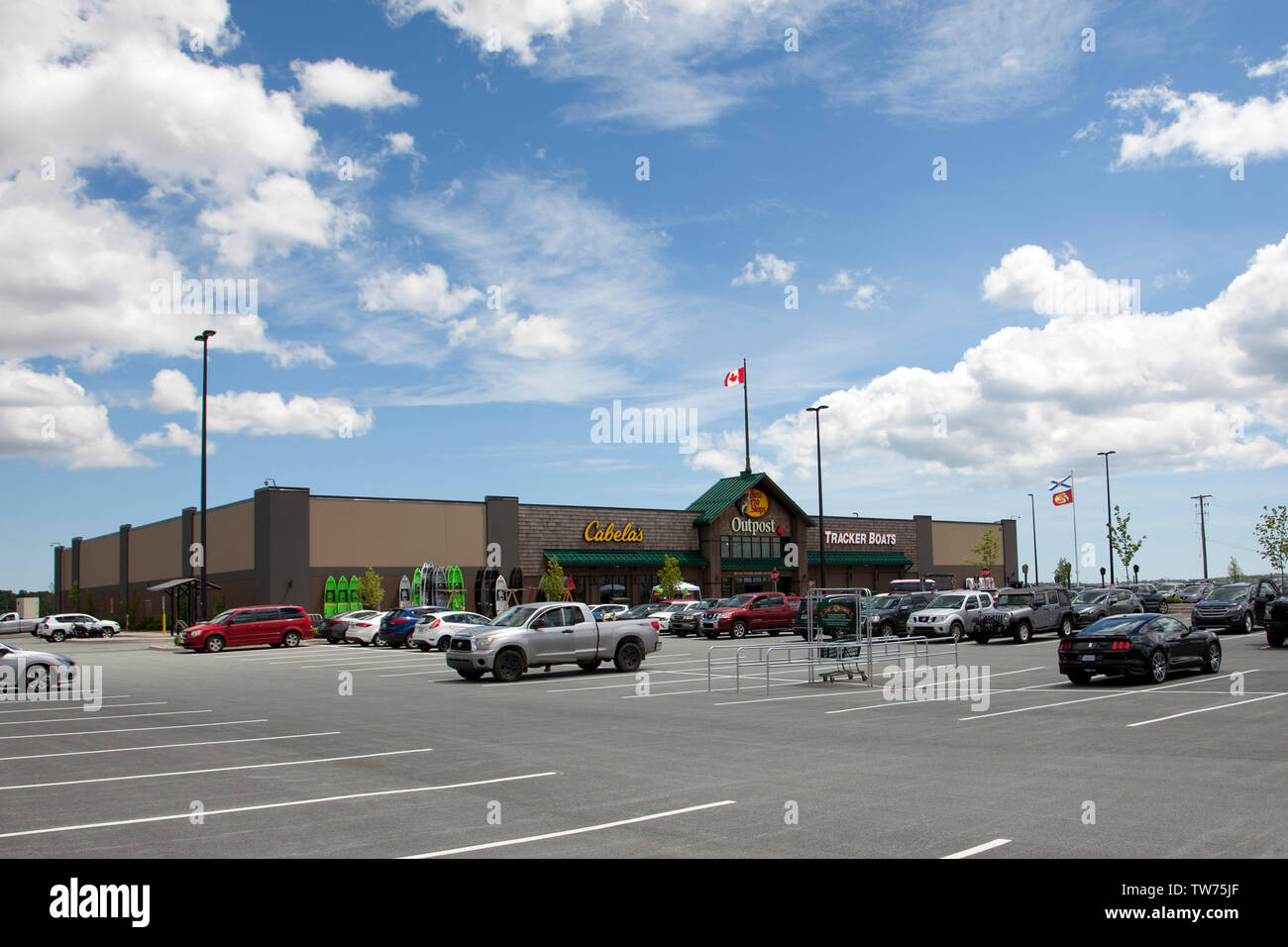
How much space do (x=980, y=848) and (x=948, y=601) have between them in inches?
1162

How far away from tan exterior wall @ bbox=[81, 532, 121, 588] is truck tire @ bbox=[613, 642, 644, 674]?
6269 cm

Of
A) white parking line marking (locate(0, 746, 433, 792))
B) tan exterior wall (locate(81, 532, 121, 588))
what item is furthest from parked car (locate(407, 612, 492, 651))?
tan exterior wall (locate(81, 532, 121, 588))

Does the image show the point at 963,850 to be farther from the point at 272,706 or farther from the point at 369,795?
the point at 272,706

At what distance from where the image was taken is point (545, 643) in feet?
Result: 77.0

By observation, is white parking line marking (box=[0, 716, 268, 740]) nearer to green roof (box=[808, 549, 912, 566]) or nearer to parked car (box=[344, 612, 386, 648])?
parked car (box=[344, 612, 386, 648])

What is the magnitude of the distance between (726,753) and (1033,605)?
2588cm

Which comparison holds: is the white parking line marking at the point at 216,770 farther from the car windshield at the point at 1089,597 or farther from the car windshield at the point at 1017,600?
the car windshield at the point at 1089,597

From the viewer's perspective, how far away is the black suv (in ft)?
123

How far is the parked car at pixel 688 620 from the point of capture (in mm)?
44406

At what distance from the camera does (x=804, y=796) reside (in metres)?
9.47

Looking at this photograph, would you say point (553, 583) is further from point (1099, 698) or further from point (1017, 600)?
point (1099, 698)

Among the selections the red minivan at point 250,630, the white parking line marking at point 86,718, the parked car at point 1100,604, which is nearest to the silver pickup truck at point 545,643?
the white parking line marking at point 86,718

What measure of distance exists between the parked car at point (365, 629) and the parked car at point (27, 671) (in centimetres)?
1841

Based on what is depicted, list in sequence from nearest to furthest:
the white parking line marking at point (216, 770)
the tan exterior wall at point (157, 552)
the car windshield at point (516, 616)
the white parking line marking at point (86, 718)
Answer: the white parking line marking at point (216, 770), the white parking line marking at point (86, 718), the car windshield at point (516, 616), the tan exterior wall at point (157, 552)
